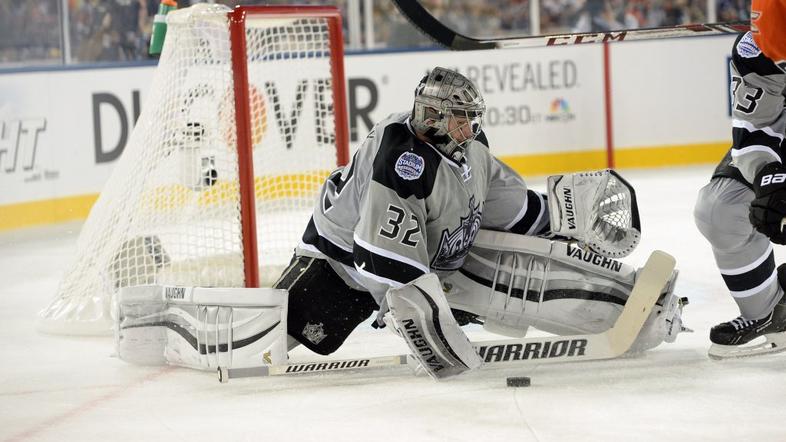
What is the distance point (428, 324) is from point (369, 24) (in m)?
5.31

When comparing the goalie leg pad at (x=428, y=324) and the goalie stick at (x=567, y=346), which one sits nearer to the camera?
the goalie leg pad at (x=428, y=324)

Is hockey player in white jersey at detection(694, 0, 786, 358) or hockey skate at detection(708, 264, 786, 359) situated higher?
hockey player in white jersey at detection(694, 0, 786, 358)

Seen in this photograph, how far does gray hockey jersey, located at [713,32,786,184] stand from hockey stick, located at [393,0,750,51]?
0.33 m

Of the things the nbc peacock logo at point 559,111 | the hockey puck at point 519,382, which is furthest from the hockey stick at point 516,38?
the nbc peacock logo at point 559,111

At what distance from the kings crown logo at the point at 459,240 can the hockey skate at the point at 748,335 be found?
711 millimetres

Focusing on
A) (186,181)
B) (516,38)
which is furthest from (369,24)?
(516,38)

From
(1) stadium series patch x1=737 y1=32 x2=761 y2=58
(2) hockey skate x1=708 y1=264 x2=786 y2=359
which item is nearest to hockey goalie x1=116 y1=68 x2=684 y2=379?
(2) hockey skate x1=708 y1=264 x2=786 y2=359

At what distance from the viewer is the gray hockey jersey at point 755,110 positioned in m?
3.08

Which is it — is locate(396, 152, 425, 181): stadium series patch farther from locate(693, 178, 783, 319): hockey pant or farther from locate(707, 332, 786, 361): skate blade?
locate(707, 332, 786, 361): skate blade

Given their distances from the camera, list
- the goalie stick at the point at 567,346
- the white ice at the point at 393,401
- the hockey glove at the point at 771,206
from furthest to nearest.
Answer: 1. the goalie stick at the point at 567,346
2. the hockey glove at the point at 771,206
3. the white ice at the point at 393,401

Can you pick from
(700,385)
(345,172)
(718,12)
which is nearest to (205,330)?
(345,172)

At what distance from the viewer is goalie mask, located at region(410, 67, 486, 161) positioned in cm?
304

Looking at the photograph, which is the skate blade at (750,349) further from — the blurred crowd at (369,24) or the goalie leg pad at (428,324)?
the blurred crowd at (369,24)

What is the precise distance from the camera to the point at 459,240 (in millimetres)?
3182
